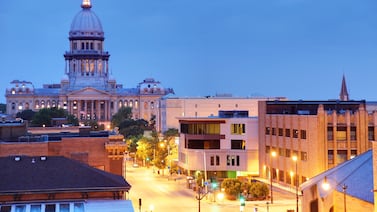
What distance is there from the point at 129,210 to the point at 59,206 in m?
4.63

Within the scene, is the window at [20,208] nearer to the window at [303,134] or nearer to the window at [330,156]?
the window at [330,156]

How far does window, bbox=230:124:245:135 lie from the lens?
4277 inches

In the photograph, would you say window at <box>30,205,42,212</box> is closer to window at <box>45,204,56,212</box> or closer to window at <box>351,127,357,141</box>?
window at <box>45,204,56,212</box>

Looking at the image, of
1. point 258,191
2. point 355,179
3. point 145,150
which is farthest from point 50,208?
point 145,150

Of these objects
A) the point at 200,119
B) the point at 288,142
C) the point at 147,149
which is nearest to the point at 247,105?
the point at 147,149

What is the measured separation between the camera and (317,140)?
285ft

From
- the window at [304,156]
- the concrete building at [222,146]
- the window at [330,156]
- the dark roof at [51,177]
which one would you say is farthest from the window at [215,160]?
the dark roof at [51,177]

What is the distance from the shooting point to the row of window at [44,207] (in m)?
48.7

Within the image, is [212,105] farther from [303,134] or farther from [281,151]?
[303,134]

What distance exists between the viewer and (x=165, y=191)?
92.8m

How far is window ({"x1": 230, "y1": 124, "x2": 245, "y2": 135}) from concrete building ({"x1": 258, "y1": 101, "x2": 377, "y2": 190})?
8.98 meters

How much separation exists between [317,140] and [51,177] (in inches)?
1651

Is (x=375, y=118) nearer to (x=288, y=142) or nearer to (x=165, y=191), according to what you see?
(x=288, y=142)

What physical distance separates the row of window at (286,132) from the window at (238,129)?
5.69 meters
